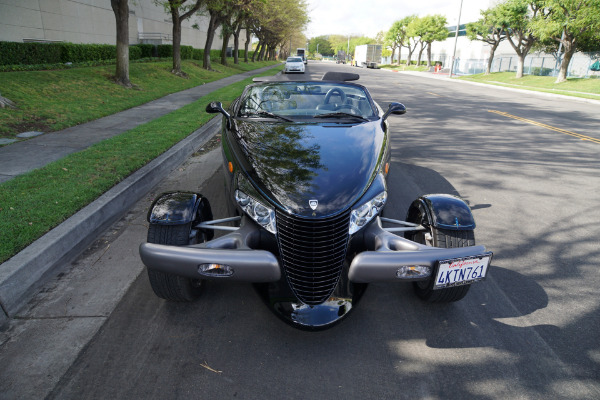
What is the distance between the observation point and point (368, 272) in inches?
90.1

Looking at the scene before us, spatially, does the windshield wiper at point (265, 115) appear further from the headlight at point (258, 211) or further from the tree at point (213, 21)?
the tree at point (213, 21)

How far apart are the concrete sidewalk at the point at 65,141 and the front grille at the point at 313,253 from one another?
449 centimetres

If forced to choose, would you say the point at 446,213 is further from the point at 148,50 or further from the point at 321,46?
the point at 321,46

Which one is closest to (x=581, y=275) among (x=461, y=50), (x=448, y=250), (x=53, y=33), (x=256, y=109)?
(x=448, y=250)

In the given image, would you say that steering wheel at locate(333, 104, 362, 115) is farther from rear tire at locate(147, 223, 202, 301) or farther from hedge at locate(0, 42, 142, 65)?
hedge at locate(0, 42, 142, 65)

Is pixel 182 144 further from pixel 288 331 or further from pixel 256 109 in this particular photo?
pixel 288 331

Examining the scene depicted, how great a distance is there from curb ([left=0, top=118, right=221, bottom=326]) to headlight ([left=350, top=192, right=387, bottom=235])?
2.55 meters

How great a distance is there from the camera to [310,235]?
246 cm

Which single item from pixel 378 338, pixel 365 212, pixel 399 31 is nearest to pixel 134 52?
pixel 365 212

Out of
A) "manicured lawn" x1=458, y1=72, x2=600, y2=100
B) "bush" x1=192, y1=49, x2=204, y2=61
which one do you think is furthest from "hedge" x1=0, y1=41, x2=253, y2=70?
"manicured lawn" x1=458, y1=72, x2=600, y2=100

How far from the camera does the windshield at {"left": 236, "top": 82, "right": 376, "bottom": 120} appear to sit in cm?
402

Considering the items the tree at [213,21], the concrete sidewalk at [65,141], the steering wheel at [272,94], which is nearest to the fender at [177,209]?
the steering wheel at [272,94]

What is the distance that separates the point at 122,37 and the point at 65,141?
28.0 ft

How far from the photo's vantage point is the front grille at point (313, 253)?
97.0 inches
